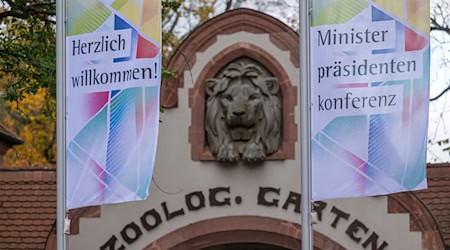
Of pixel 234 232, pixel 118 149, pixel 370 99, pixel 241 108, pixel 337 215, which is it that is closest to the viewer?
pixel 370 99

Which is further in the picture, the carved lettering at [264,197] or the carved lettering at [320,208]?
the carved lettering at [264,197]

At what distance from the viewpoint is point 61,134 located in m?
12.6

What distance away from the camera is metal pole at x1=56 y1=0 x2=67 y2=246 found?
12.5 m

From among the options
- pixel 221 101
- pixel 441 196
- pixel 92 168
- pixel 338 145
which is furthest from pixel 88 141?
pixel 441 196

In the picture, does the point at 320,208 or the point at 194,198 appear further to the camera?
the point at 194,198

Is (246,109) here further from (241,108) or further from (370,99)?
(370,99)

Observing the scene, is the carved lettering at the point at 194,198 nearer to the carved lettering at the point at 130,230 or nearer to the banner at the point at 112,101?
the carved lettering at the point at 130,230

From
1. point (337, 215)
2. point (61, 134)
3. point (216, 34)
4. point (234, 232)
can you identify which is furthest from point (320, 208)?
point (61, 134)

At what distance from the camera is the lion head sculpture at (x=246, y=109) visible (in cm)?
1738

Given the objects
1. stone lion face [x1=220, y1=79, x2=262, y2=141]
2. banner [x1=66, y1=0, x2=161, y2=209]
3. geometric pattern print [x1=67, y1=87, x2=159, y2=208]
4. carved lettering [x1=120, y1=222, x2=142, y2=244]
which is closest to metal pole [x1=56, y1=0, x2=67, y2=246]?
banner [x1=66, y1=0, x2=161, y2=209]

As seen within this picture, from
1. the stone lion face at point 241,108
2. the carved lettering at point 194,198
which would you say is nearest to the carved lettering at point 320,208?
the stone lion face at point 241,108

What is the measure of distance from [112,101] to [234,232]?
576cm

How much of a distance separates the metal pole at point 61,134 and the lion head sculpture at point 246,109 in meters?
5.02

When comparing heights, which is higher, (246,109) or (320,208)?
(246,109)
